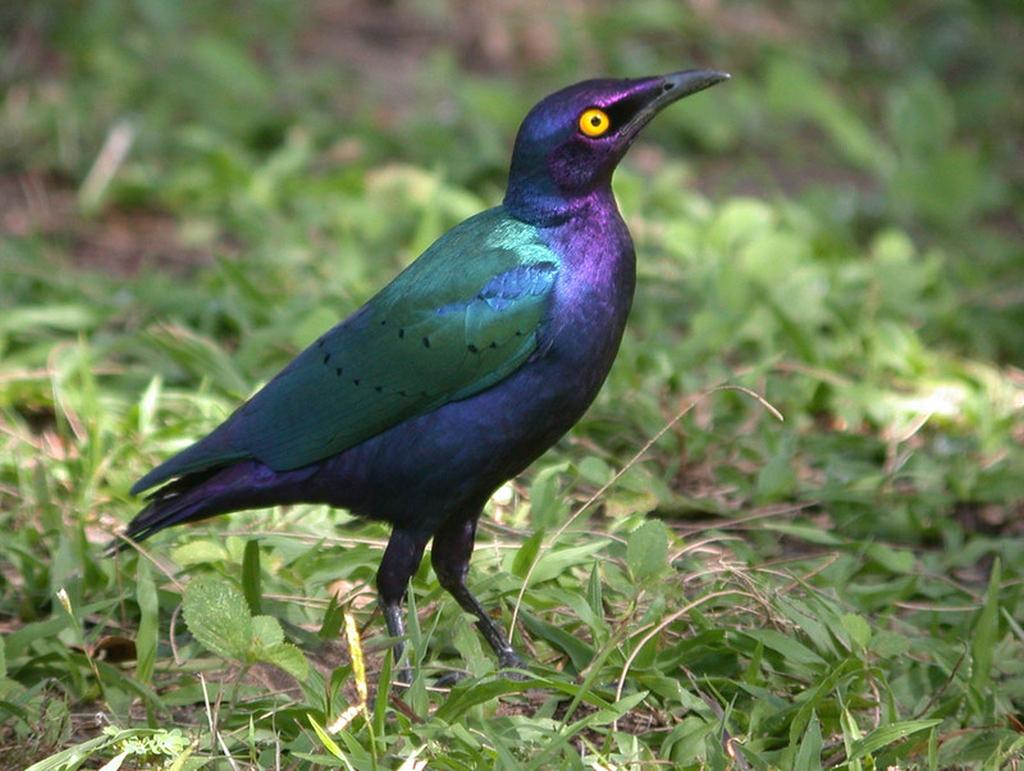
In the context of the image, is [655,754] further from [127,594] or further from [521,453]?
[127,594]

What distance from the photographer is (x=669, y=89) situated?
3.33 m

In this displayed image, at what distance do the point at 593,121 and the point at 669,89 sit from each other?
184mm

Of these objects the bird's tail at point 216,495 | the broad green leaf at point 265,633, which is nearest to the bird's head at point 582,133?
the bird's tail at point 216,495

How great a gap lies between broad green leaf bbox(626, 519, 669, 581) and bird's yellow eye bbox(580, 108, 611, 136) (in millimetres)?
819

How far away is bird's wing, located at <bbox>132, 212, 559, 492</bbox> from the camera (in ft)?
10.5

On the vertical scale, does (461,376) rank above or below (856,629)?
above

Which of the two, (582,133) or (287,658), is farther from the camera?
(582,133)

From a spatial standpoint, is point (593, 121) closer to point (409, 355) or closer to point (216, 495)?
point (409, 355)

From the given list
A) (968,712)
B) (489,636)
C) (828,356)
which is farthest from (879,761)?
(828,356)

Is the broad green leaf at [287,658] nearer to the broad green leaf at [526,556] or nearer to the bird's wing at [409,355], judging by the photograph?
the bird's wing at [409,355]

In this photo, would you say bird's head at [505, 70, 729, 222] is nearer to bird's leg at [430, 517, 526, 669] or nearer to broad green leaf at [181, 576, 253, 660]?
bird's leg at [430, 517, 526, 669]

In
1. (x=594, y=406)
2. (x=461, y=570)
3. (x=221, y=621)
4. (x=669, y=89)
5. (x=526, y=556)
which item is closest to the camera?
(x=221, y=621)

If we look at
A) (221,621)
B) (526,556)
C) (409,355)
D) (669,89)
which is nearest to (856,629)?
(526,556)

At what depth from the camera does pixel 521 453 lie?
10.6 feet
